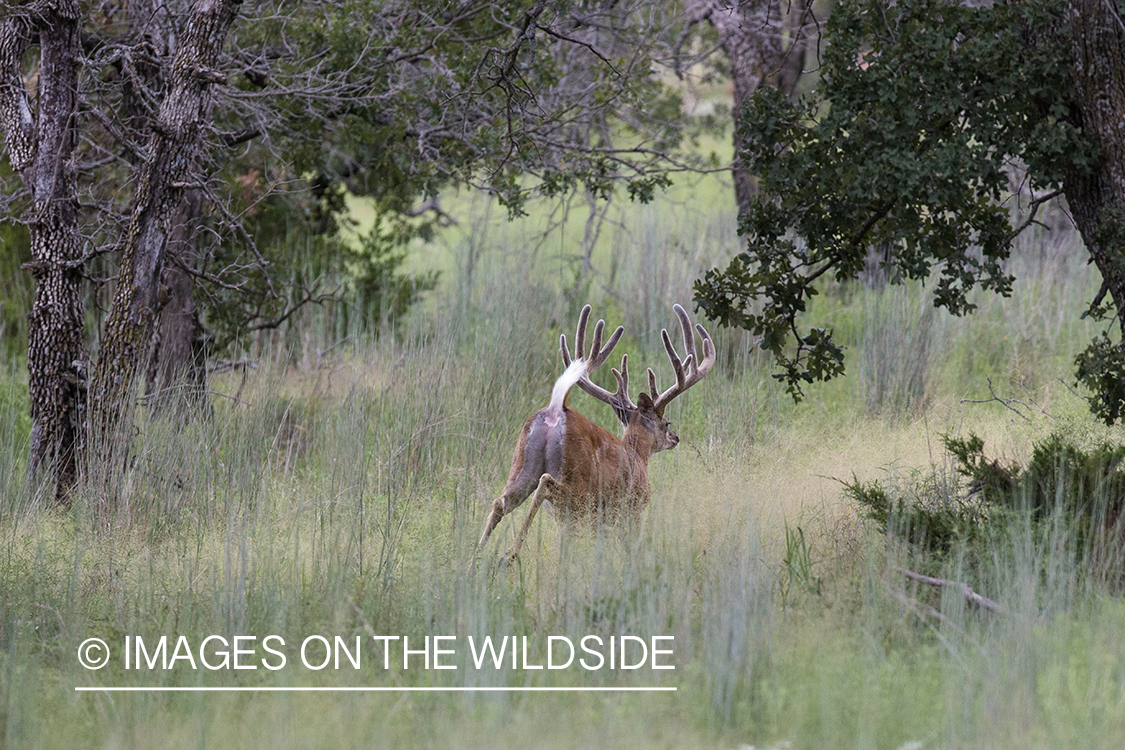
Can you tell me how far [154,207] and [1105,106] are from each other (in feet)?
16.4

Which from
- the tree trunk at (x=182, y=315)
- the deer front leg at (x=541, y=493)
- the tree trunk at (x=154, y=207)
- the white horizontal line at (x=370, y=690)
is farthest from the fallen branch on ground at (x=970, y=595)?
the tree trunk at (x=182, y=315)

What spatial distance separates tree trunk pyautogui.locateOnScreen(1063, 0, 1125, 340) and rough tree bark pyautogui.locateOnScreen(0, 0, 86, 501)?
5.43 meters

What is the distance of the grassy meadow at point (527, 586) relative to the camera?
3.88m

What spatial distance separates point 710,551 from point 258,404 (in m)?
3.67

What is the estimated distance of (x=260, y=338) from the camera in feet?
35.1

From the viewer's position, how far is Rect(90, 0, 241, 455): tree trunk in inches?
265

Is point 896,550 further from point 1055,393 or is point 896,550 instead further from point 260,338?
point 260,338

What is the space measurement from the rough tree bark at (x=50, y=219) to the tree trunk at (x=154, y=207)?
12.5 inches

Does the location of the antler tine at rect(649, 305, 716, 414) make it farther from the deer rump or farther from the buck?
the deer rump

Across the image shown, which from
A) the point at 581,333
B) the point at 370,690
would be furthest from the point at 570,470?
the point at 370,690

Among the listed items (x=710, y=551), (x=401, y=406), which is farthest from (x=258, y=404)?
(x=710, y=551)

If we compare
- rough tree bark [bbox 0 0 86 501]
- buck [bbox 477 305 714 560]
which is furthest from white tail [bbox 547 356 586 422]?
rough tree bark [bbox 0 0 86 501]

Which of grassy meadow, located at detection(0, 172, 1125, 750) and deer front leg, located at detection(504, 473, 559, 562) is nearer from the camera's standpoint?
grassy meadow, located at detection(0, 172, 1125, 750)

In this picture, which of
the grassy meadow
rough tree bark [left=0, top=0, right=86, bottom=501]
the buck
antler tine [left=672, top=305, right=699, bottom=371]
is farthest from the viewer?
rough tree bark [left=0, top=0, right=86, bottom=501]
